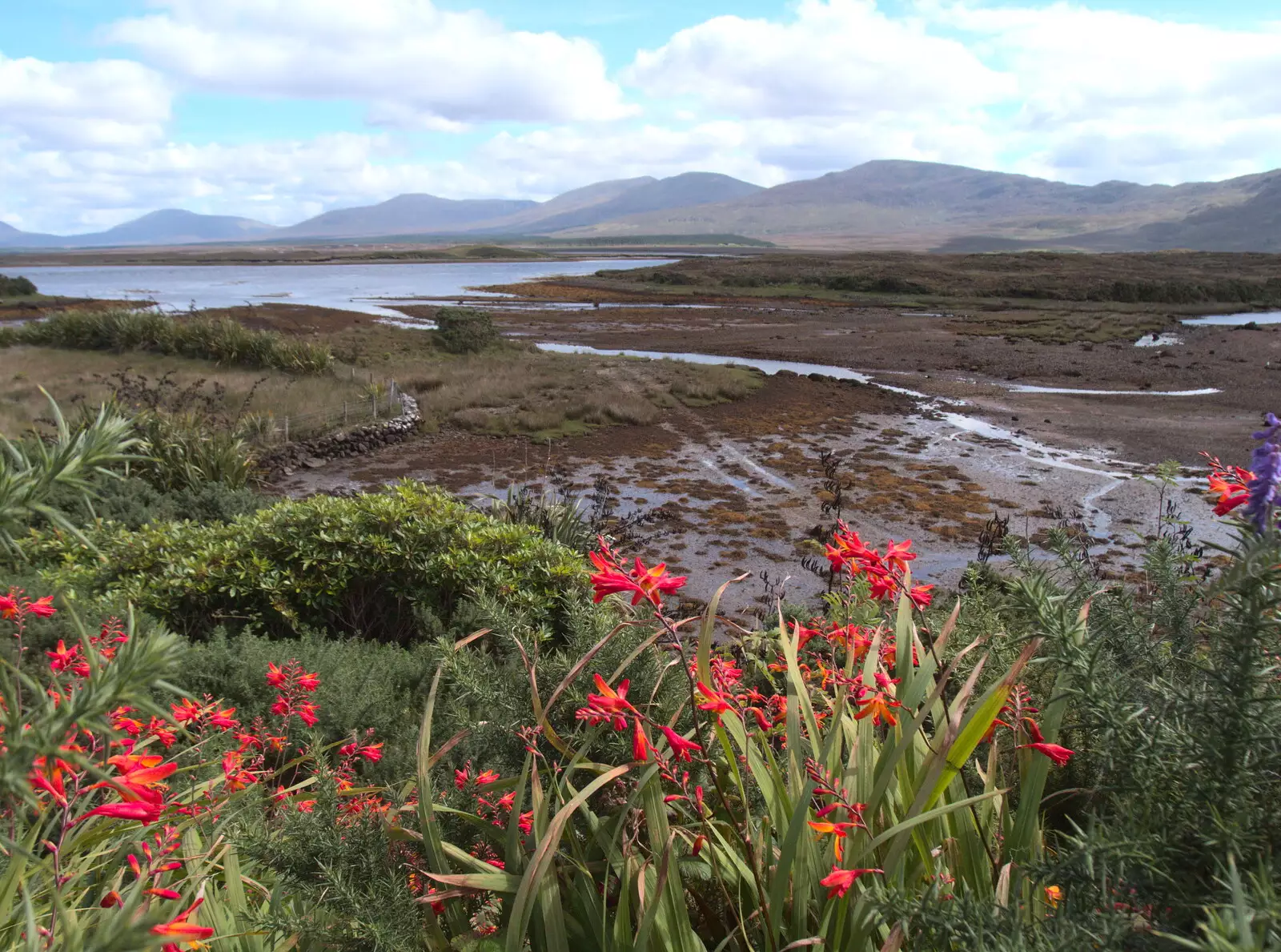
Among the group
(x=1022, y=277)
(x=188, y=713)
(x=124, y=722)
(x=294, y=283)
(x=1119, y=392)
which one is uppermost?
Answer: (x=294, y=283)

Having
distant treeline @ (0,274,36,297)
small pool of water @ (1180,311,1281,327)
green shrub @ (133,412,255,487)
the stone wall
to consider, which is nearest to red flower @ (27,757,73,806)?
green shrub @ (133,412,255,487)

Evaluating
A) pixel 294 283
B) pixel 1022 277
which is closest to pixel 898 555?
pixel 1022 277

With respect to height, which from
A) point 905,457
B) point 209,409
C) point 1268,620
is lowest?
point 905,457

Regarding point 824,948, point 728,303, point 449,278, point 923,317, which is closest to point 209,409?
point 824,948

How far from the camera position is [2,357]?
20828mm

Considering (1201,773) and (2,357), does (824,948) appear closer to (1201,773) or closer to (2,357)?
(1201,773)

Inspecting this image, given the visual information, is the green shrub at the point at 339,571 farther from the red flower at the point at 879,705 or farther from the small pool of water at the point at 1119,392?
the small pool of water at the point at 1119,392

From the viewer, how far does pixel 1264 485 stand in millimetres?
1220

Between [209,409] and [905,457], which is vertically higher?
[209,409]

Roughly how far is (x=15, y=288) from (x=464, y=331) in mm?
34462

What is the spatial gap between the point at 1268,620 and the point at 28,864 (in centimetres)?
267

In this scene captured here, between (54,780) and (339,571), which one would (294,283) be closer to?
(339,571)

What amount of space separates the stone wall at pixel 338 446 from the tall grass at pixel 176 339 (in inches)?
200

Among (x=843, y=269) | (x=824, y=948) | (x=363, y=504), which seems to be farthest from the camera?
(x=843, y=269)
